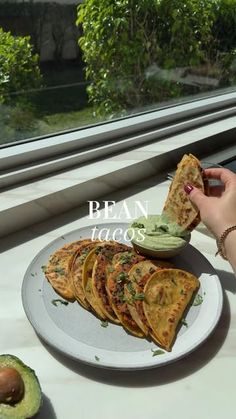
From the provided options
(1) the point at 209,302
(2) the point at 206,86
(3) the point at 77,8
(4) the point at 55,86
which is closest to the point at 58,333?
(1) the point at 209,302

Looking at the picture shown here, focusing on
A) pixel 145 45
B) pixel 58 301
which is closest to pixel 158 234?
pixel 58 301

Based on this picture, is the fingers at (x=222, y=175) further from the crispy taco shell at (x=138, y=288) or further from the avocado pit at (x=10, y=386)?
the avocado pit at (x=10, y=386)

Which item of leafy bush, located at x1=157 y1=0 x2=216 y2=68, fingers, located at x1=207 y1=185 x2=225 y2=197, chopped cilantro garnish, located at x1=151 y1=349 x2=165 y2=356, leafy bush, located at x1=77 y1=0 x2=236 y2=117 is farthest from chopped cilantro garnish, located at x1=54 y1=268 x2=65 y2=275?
leafy bush, located at x1=157 y1=0 x2=216 y2=68

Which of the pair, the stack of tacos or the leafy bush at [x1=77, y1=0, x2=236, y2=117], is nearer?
the stack of tacos

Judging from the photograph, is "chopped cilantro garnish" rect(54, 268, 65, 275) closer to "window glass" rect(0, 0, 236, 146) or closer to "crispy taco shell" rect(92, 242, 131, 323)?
"crispy taco shell" rect(92, 242, 131, 323)

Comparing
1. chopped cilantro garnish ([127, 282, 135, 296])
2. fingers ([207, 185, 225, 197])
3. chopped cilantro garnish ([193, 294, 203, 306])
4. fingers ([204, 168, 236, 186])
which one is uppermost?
fingers ([204, 168, 236, 186])

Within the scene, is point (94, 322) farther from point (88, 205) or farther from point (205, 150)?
point (205, 150)
